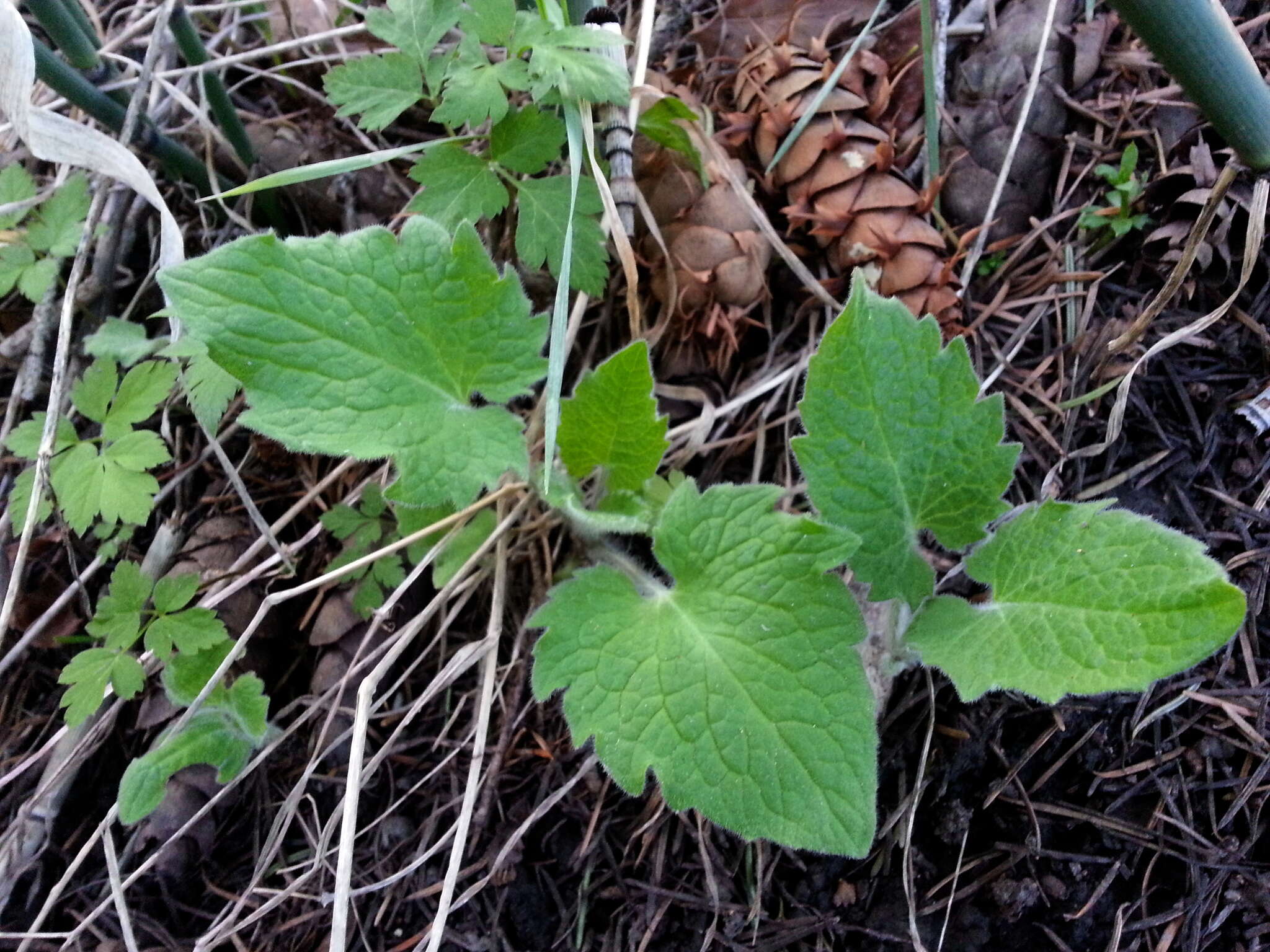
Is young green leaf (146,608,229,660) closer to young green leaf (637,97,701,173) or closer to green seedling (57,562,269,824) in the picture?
green seedling (57,562,269,824)

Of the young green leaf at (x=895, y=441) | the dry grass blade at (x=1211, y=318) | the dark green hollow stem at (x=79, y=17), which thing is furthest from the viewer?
the dark green hollow stem at (x=79, y=17)

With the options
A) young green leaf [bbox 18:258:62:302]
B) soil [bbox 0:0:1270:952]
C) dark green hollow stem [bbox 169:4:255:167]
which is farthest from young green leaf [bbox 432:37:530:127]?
young green leaf [bbox 18:258:62:302]

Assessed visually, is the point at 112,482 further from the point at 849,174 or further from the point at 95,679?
the point at 849,174

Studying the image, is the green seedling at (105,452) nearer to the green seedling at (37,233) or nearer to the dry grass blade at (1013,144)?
the green seedling at (37,233)

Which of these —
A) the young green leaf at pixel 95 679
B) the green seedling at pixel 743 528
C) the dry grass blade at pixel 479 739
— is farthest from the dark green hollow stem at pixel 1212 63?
the young green leaf at pixel 95 679

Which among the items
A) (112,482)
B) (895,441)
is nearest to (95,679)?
(112,482)
